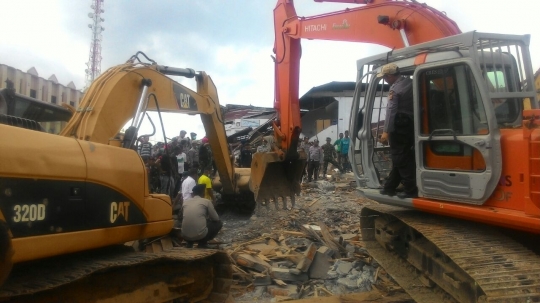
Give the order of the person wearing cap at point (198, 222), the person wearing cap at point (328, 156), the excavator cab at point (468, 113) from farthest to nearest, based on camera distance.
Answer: the person wearing cap at point (328, 156)
the person wearing cap at point (198, 222)
the excavator cab at point (468, 113)

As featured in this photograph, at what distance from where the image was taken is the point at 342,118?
23.4 meters

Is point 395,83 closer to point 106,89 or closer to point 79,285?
point 106,89

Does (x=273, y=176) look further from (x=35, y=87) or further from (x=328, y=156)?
(x=328, y=156)

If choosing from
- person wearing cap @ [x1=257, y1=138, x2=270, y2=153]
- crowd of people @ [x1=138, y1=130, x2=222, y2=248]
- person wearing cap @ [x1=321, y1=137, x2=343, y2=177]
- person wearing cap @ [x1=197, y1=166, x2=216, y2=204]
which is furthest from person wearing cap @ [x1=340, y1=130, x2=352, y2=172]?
person wearing cap @ [x1=197, y1=166, x2=216, y2=204]

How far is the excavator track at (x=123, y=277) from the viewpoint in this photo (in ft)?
11.9

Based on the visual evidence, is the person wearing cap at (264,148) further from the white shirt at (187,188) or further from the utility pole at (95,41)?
the utility pole at (95,41)

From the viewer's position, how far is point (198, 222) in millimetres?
6359

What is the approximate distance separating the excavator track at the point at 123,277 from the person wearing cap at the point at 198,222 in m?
0.94

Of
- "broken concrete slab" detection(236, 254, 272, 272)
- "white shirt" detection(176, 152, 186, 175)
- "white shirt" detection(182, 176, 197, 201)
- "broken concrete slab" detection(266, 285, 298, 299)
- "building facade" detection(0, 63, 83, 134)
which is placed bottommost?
"broken concrete slab" detection(266, 285, 298, 299)

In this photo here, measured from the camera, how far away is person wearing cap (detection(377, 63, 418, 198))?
16.9 ft

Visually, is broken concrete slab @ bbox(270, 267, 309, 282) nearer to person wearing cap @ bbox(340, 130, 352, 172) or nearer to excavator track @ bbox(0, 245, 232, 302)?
excavator track @ bbox(0, 245, 232, 302)

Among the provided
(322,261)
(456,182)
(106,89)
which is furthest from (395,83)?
(106,89)

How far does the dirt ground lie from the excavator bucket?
0.59 meters

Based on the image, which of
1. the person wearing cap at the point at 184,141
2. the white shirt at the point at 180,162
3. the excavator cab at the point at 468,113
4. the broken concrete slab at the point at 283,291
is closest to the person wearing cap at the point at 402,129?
the excavator cab at the point at 468,113
